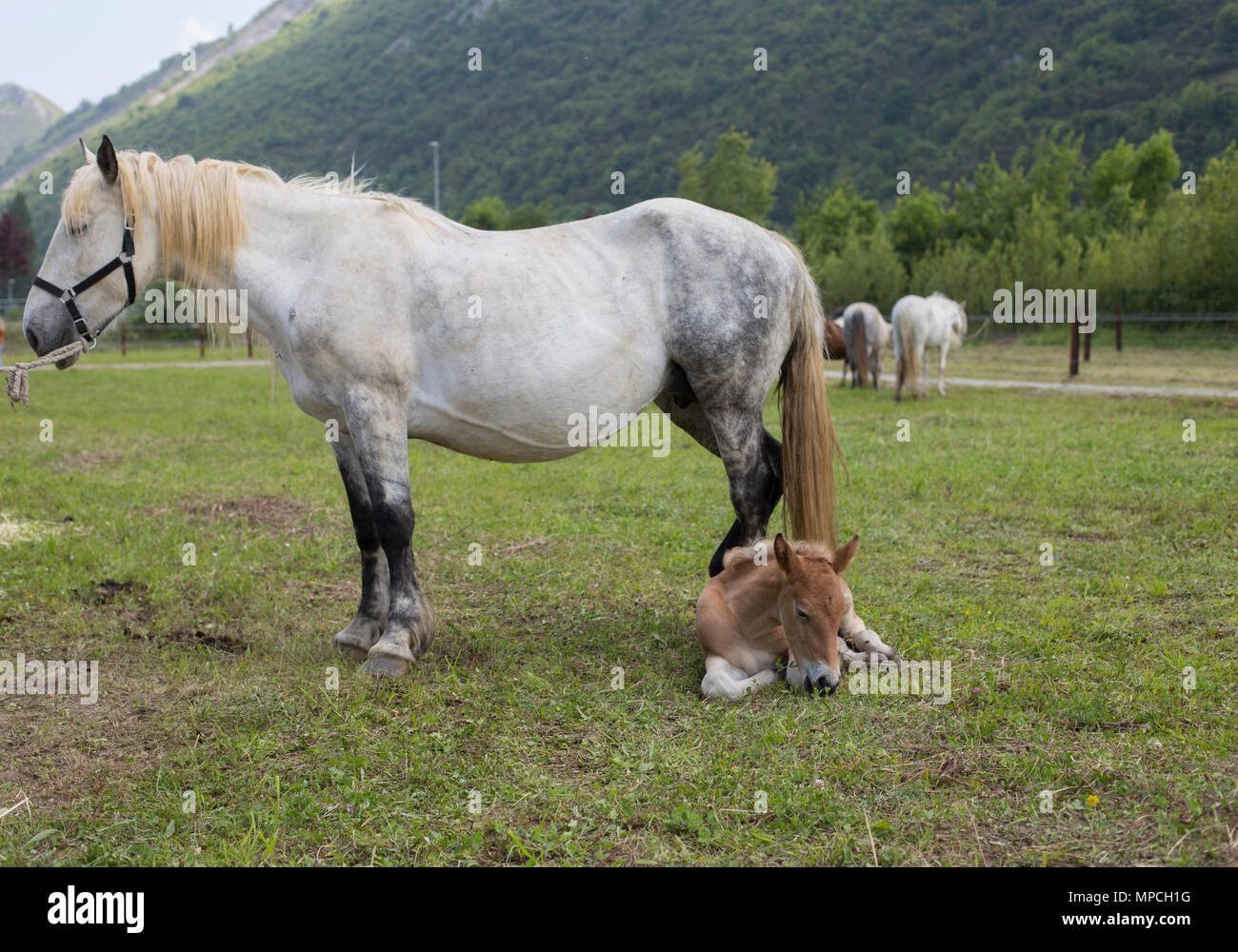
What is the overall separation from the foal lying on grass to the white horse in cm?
58

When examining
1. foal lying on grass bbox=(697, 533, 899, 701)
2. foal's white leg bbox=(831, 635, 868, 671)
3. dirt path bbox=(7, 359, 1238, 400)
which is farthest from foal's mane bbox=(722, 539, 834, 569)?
dirt path bbox=(7, 359, 1238, 400)

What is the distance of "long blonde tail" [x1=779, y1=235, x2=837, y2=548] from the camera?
479 centimetres

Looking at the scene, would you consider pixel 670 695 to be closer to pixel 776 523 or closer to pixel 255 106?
pixel 776 523

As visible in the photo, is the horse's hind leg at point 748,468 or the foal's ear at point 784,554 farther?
the horse's hind leg at point 748,468

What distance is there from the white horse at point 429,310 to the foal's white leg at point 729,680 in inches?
→ 37.9

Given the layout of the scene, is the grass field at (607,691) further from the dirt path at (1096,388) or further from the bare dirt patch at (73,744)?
the dirt path at (1096,388)

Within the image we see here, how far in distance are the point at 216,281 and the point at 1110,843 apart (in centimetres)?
446

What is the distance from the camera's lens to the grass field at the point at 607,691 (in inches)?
117

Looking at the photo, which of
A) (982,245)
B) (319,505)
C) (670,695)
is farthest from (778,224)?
(670,695)

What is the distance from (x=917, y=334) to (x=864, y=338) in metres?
2.08

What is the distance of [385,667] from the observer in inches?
171

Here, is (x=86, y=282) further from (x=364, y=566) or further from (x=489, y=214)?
(x=489, y=214)

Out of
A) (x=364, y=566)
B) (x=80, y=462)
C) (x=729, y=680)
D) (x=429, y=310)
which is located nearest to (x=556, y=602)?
(x=364, y=566)

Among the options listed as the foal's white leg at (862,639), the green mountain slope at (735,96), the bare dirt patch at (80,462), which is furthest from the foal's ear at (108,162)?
the green mountain slope at (735,96)
